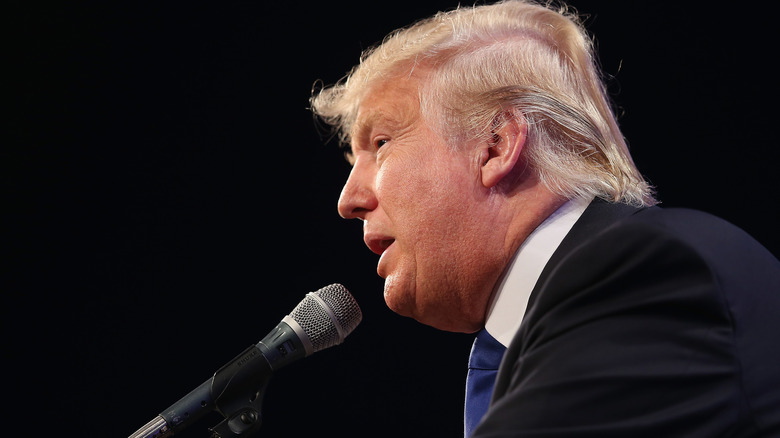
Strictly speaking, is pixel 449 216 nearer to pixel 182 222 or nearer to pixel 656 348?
pixel 656 348

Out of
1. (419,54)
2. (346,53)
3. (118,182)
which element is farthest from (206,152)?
(419,54)

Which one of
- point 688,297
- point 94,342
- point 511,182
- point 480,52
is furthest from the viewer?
point 94,342

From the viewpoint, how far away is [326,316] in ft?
4.72

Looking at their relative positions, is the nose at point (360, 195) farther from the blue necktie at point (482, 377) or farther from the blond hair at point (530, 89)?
the blue necktie at point (482, 377)

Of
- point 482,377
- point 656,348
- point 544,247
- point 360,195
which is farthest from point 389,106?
point 656,348

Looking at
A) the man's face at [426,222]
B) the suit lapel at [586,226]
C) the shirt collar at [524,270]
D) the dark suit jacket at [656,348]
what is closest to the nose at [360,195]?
the man's face at [426,222]

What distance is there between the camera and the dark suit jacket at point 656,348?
0.78 metres

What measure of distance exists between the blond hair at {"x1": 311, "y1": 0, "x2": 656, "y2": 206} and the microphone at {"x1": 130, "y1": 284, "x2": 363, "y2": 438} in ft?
1.74

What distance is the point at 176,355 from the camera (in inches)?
112

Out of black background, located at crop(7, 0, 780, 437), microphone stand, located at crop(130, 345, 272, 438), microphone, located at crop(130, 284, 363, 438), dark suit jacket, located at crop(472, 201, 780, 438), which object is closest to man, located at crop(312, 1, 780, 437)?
dark suit jacket, located at crop(472, 201, 780, 438)

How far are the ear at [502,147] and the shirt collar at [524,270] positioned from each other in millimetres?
145

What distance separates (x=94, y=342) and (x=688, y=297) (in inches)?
106

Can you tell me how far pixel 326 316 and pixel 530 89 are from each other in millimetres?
692

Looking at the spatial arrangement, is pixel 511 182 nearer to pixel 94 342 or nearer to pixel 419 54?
pixel 419 54
